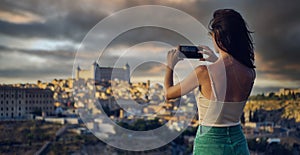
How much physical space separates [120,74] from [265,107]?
11562 millimetres

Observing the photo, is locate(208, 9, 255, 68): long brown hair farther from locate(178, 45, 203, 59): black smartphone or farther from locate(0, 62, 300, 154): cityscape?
locate(0, 62, 300, 154): cityscape

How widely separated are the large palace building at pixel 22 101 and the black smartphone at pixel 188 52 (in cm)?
705

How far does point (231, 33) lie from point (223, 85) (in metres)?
0.09

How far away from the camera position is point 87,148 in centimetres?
1202

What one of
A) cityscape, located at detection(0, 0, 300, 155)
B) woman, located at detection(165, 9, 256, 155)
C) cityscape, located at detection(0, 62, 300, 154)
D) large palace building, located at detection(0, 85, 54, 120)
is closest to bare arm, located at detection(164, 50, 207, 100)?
woman, located at detection(165, 9, 256, 155)

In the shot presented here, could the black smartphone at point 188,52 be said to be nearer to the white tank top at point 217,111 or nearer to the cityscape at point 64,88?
the white tank top at point 217,111

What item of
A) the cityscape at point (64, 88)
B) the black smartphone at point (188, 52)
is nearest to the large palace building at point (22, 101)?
the cityscape at point (64, 88)

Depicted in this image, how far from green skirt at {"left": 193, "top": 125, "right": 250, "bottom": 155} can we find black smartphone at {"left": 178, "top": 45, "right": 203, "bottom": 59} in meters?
0.12

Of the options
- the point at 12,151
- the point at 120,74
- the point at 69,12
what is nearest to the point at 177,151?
the point at 12,151

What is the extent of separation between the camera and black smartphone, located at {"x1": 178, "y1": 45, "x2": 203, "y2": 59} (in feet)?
2.11

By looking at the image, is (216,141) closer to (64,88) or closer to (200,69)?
(200,69)

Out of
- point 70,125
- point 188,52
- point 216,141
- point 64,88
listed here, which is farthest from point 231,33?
point 70,125

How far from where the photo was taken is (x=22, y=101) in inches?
336

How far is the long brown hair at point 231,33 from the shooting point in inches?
25.6
